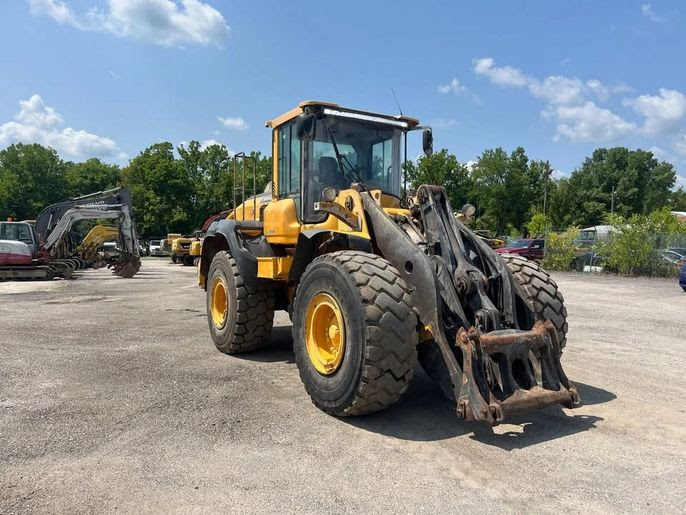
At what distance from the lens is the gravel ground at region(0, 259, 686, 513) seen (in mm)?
3240

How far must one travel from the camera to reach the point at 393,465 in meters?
3.70

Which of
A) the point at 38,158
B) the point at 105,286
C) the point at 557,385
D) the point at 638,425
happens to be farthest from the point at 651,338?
the point at 38,158

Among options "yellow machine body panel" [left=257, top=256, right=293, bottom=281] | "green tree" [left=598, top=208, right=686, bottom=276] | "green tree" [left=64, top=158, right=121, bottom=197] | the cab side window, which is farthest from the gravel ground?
"green tree" [left=64, top=158, right=121, bottom=197]

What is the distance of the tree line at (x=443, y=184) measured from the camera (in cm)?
5106

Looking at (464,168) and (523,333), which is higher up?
(464,168)

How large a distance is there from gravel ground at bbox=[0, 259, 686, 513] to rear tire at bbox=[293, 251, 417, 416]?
276 millimetres

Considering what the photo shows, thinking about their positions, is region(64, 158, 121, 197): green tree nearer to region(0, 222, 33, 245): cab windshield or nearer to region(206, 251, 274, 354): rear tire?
region(0, 222, 33, 245): cab windshield

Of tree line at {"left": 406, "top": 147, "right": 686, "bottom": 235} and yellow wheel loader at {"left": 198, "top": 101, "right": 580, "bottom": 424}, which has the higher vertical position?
tree line at {"left": 406, "top": 147, "right": 686, "bottom": 235}

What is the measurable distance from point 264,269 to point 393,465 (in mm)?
3273

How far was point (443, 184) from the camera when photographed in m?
47.2

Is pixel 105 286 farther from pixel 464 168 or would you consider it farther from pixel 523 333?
pixel 464 168

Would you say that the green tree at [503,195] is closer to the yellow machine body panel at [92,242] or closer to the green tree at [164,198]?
the green tree at [164,198]

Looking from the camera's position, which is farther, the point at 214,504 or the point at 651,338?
the point at 651,338

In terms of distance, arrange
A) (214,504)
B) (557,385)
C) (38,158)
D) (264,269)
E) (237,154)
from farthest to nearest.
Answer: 1. (38,158)
2. (237,154)
3. (264,269)
4. (557,385)
5. (214,504)
